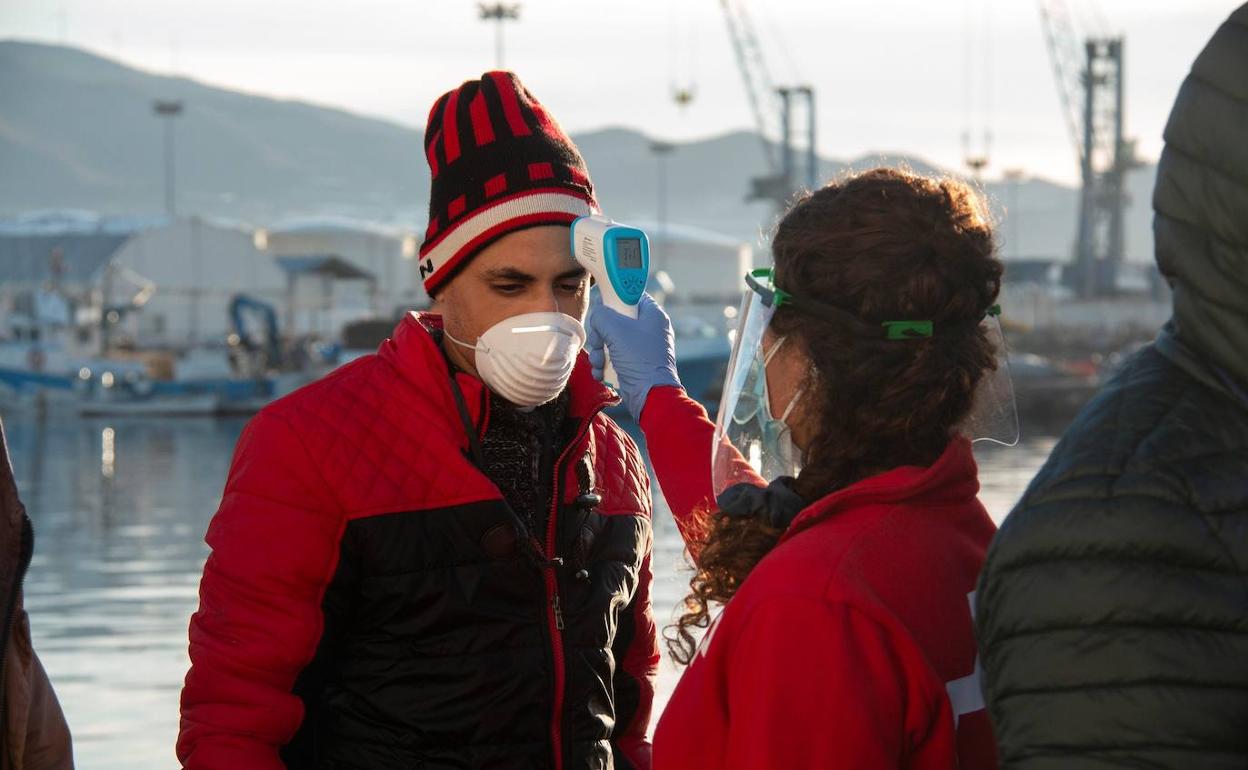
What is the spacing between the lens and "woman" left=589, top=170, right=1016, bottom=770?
1.86 metres

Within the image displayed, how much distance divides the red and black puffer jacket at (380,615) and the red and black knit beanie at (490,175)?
0.89 ft

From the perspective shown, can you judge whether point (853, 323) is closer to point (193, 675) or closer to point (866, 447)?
point (866, 447)

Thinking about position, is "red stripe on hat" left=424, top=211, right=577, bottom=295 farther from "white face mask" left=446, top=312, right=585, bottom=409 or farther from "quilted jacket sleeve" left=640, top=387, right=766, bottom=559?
"quilted jacket sleeve" left=640, top=387, right=766, bottom=559

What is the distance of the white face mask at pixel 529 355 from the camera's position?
2.80 meters

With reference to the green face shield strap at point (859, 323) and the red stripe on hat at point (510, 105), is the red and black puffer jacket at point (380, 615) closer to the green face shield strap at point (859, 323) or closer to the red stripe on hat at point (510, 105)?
the red stripe on hat at point (510, 105)

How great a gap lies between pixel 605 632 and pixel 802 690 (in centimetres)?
96

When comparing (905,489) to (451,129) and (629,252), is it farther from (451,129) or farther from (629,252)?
(451,129)

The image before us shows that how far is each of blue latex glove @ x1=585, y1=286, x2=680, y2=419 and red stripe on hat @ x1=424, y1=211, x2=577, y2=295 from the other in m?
0.24

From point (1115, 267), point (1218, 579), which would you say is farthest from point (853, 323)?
point (1115, 267)

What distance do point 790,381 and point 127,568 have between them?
14.2 metres

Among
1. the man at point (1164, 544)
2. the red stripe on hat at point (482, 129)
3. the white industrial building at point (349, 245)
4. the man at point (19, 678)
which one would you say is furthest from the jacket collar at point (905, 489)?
the white industrial building at point (349, 245)

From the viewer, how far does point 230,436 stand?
3606 cm

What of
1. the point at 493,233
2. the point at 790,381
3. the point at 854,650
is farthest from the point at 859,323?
the point at 493,233

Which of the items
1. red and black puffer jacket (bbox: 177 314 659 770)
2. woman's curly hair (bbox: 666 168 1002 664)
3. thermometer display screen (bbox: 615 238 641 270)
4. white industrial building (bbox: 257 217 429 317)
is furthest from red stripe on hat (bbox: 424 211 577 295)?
white industrial building (bbox: 257 217 429 317)
